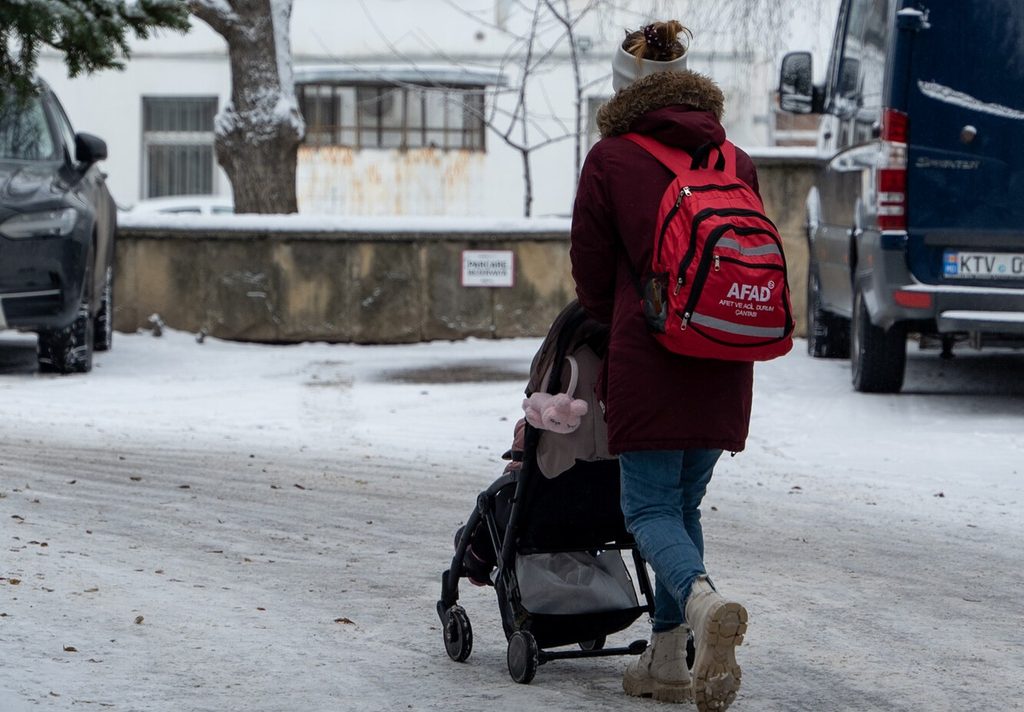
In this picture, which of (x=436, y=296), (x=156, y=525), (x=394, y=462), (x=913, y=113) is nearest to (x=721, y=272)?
(x=156, y=525)

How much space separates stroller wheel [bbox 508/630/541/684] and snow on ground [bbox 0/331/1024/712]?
1.7 inches

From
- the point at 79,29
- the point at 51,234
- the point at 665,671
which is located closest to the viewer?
the point at 665,671

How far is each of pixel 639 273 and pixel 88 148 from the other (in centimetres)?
811

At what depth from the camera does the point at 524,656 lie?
15.2ft

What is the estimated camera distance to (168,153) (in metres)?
32.2

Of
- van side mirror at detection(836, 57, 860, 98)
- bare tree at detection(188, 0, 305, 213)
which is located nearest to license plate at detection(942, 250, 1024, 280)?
van side mirror at detection(836, 57, 860, 98)

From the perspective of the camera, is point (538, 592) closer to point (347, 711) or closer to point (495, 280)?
point (347, 711)

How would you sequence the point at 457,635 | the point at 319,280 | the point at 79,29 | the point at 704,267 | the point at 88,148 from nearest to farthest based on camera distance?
1. the point at 704,267
2. the point at 457,635
3. the point at 79,29
4. the point at 88,148
5. the point at 319,280

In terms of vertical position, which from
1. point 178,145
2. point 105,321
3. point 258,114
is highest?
point 258,114

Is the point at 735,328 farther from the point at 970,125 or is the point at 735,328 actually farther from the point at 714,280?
the point at 970,125

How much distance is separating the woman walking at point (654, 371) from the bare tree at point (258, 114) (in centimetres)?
1264

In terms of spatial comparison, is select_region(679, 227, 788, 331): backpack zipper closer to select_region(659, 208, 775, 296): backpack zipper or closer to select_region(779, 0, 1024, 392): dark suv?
select_region(659, 208, 775, 296): backpack zipper

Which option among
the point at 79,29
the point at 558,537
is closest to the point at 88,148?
the point at 79,29

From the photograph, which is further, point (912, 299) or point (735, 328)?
point (912, 299)
